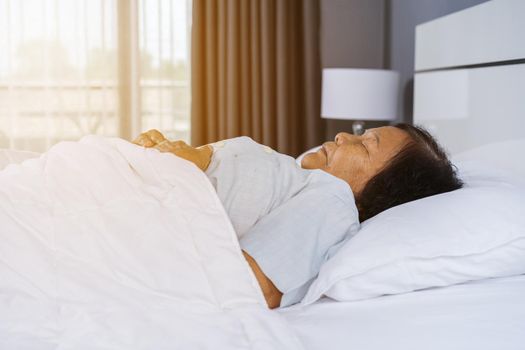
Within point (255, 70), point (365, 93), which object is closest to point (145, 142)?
point (365, 93)

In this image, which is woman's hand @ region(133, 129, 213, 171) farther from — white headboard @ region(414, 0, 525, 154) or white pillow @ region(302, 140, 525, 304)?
white headboard @ region(414, 0, 525, 154)

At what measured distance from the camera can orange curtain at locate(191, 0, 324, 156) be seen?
3.93 meters

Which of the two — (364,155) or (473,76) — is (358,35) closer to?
(473,76)

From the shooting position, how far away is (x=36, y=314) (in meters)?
1.10

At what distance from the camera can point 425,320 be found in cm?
119

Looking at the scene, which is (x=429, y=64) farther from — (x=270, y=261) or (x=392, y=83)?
(x=270, y=261)

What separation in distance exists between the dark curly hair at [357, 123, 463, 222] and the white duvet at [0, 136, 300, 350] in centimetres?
45

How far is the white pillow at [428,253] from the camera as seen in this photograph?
1321 mm

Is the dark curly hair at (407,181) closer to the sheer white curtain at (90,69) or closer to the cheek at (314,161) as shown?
the cheek at (314,161)

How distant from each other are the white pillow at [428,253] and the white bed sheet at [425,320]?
2 cm

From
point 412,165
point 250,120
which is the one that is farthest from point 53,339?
point 250,120

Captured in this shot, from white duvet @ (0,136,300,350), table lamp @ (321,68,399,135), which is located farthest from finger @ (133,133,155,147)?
table lamp @ (321,68,399,135)

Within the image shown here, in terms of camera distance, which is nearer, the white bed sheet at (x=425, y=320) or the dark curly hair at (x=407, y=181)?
the white bed sheet at (x=425, y=320)

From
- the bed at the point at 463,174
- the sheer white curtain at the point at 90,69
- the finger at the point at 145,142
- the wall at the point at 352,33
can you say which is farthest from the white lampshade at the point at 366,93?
the finger at the point at 145,142
